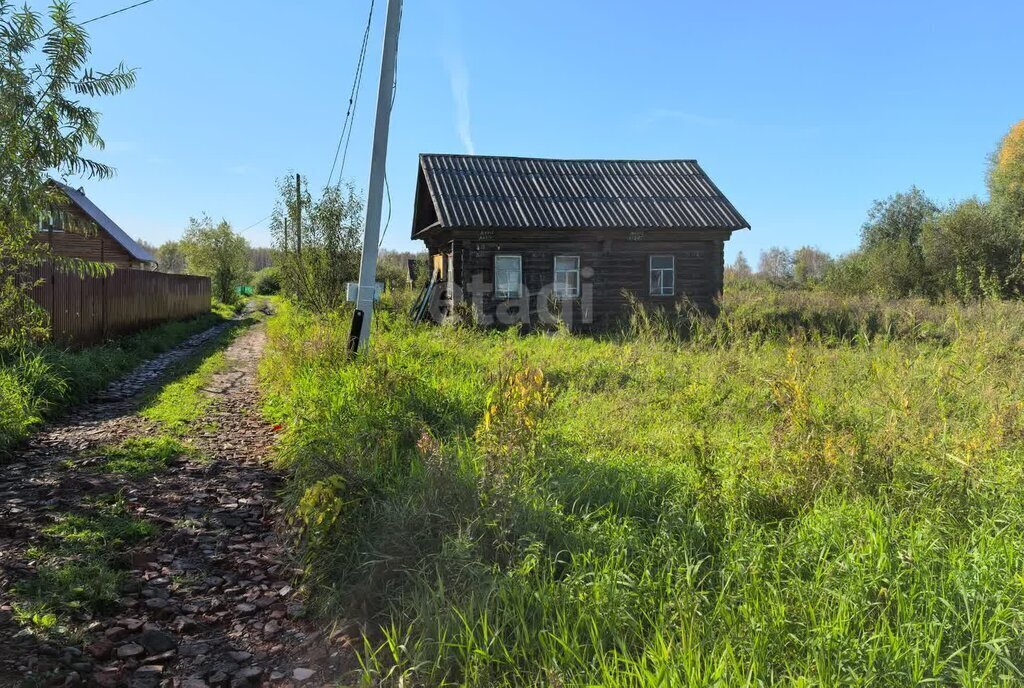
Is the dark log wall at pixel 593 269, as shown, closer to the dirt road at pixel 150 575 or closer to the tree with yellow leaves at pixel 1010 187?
the dirt road at pixel 150 575

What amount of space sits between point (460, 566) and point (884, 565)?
190 cm

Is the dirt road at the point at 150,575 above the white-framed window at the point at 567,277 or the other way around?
the other way around

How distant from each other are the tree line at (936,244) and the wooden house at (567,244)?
10503 millimetres

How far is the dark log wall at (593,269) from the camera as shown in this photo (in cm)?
1706

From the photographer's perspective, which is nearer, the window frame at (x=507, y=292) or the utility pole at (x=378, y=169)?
the utility pole at (x=378, y=169)

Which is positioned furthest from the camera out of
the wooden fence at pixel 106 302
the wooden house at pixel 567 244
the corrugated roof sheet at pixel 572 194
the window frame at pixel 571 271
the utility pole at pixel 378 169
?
the window frame at pixel 571 271

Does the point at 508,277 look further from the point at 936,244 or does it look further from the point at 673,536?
the point at 936,244

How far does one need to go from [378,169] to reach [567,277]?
32.0ft

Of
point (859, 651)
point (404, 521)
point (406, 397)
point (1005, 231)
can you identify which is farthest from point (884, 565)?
point (1005, 231)

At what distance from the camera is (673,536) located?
3.38 meters

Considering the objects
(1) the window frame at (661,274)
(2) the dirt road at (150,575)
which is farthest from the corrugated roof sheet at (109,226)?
(2) the dirt road at (150,575)

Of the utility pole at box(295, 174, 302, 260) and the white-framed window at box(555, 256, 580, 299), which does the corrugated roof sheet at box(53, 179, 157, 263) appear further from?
the white-framed window at box(555, 256, 580, 299)

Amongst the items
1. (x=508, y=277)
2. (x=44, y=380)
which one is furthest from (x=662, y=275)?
(x=44, y=380)

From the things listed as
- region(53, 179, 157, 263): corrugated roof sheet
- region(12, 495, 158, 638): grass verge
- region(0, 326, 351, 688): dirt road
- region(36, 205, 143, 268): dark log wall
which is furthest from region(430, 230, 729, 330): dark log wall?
region(53, 179, 157, 263): corrugated roof sheet
